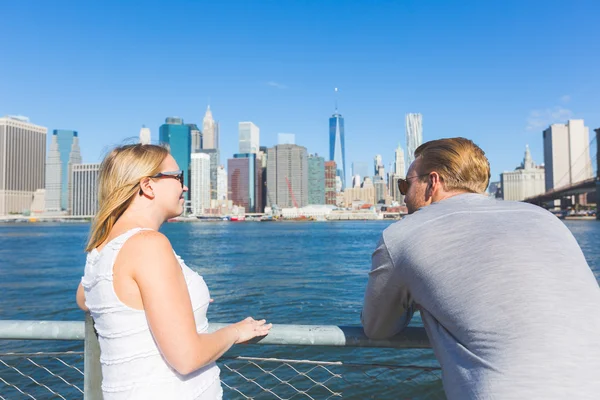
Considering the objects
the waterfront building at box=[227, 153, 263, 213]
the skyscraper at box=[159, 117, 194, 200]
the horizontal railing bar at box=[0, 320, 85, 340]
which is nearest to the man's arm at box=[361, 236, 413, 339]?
the horizontal railing bar at box=[0, 320, 85, 340]

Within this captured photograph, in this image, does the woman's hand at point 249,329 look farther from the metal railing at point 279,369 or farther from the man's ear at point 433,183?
the man's ear at point 433,183

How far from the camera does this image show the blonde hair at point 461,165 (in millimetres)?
1581

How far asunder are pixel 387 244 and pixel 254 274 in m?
17.5

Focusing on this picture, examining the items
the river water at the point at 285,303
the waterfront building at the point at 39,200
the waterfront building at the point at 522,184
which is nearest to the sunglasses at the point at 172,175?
the river water at the point at 285,303

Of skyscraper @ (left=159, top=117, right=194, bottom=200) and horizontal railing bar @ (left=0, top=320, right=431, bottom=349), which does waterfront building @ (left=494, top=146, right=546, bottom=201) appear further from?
horizontal railing bar @ (left=0, top=320, right=431, bottom=349)

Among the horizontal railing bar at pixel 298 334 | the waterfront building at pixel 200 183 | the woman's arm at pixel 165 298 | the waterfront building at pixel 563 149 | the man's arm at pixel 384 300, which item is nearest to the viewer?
the woman's arm at pixel 165 298

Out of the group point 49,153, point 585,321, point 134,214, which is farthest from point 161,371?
point 49,153

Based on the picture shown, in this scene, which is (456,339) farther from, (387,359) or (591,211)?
(591,211)

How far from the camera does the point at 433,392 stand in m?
5.72

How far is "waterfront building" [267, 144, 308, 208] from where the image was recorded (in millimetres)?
163375

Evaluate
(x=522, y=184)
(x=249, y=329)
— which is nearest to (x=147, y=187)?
(x=249, y=329)

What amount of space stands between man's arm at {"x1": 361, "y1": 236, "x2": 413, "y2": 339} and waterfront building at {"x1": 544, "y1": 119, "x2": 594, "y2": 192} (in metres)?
131

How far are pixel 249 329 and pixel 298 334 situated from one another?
8.6 inches

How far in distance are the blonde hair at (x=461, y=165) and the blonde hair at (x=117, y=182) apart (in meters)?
0.99
